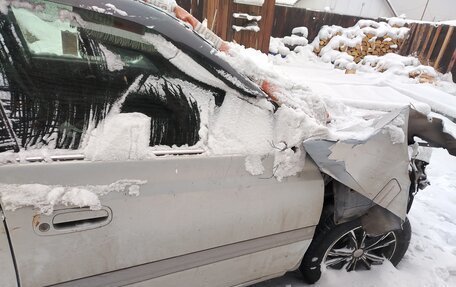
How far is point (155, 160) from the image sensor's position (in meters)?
1.37

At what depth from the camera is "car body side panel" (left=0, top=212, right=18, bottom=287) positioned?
3.76 ft

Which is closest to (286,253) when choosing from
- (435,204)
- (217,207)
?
(217,207)

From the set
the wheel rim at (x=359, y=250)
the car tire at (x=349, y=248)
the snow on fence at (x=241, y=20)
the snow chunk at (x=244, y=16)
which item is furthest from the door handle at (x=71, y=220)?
the snow chunk at (x=244, y=16)

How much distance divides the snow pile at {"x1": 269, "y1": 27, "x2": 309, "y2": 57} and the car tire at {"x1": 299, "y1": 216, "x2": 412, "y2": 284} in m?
8.89

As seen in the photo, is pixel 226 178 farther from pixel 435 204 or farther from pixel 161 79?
pixel 435 204

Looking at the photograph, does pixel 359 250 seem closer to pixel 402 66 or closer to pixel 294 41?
pixel 402 66

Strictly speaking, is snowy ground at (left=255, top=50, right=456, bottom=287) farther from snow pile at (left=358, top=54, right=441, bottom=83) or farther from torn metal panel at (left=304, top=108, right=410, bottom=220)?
snow pile at (left=358, top=54, right=441, bottom=83)

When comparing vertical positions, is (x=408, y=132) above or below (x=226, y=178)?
above

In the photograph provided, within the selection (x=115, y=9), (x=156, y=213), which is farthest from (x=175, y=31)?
(x=156, y=213)

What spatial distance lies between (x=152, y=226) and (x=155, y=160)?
293 mm

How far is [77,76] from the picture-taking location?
4.15 feet

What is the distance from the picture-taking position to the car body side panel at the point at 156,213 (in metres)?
1.21

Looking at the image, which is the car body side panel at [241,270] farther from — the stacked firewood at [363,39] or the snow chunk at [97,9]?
the stacked firewood at [363,39]

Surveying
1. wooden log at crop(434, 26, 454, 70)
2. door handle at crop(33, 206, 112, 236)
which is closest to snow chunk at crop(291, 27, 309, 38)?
wooden log at crop(434, 26, 454, 70)
